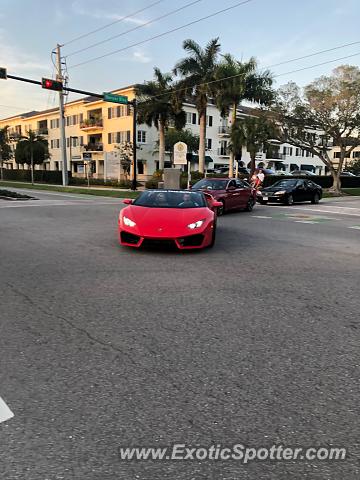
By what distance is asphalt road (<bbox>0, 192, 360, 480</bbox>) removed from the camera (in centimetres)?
225

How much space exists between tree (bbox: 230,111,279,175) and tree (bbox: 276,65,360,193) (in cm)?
113

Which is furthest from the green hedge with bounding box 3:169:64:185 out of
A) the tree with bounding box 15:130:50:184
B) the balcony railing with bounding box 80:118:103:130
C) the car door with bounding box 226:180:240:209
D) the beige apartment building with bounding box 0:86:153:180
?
the car door with bounding box 226:180:240:209

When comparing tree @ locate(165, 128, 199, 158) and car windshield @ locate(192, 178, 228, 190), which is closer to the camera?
car windshield @ locate(192, 178, 228, 190)

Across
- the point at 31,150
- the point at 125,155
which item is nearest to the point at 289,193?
the point at 125,155

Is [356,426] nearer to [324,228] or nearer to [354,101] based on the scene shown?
[324,228]

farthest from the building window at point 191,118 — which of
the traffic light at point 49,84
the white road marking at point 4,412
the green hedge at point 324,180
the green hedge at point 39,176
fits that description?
the white road marking at point 4,412

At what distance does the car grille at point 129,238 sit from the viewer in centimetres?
766

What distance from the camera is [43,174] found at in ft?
196

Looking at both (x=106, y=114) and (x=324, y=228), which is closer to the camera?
(x=324, y=228)

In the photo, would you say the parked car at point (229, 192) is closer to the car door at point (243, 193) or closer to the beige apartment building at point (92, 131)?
the car door at point (243, 193)

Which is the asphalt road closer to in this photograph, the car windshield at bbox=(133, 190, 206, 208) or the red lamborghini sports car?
the red lamborghini sports car

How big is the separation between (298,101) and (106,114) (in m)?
30.5

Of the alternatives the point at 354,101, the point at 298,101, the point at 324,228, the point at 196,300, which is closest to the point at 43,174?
the point at 298,101

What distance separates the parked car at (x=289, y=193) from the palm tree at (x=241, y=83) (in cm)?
1488
